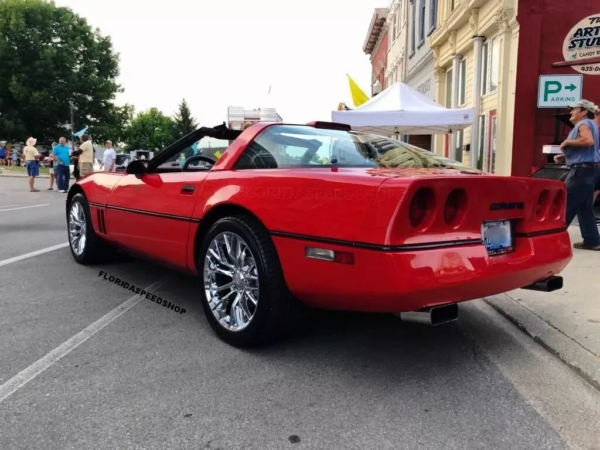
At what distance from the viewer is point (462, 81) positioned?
15797mm

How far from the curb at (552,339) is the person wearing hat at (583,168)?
228cm

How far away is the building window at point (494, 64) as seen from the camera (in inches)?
500

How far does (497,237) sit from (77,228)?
4.27 metres

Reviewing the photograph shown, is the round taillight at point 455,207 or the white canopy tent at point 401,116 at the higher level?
the white canopy tent at point 401,116

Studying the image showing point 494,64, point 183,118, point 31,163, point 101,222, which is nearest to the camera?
point 101,222

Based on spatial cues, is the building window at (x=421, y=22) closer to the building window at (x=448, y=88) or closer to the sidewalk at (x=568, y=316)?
the building window at (x=448, y=88)

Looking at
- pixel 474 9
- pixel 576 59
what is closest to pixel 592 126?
pixel 576 59

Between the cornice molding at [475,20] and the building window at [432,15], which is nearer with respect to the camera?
the cornice molding at [475,20]

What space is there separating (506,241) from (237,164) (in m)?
1.73

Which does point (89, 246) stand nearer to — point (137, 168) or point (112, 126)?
point (137, 168)

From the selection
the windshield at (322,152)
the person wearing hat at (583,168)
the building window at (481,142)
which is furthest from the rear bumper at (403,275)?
the building window at (481,142)

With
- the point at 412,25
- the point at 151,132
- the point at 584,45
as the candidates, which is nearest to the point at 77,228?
the point at 584,45

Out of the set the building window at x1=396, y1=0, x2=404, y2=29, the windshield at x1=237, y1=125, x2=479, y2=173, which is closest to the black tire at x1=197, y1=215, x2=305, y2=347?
the windshield at x1=237, y1=125, x2=479, y2=173

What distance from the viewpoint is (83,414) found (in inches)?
96.6
